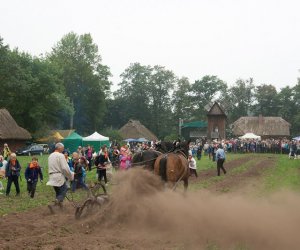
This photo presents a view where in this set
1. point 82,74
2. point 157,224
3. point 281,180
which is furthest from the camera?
point 82,74

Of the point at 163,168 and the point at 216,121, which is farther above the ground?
the point at 216,121

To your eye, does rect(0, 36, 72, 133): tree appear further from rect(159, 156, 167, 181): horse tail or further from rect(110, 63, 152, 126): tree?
A: rect(159, 156, 167, 181): horse tail

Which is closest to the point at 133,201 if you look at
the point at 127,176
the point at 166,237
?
the point at 127,176

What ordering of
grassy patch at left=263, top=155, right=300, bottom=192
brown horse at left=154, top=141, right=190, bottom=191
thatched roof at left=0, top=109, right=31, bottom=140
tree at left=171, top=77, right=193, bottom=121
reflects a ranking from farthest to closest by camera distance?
tree at left=171, top=77, right=193, bottom=121 < thatched roof at left=0, top=109, right=31, bottom=140 < grassy patch at left=263, top=155, right=300, bottom=192 < brown horse at left=154, top=141, right=190, bottom=191

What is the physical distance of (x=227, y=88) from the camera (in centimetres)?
12062

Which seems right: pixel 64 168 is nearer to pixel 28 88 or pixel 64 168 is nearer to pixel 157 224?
pixel 157 224

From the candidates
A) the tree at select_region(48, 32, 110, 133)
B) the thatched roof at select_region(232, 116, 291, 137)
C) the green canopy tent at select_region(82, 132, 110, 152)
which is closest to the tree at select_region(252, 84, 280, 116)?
the thatched roof at select_region(232, 116, 291, 137)

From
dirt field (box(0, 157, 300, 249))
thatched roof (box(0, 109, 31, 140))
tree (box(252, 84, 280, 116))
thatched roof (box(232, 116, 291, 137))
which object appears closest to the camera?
dirt field (box(0, 157, 300, 249))

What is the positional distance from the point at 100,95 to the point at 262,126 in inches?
1456

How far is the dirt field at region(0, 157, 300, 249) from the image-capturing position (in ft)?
28.2

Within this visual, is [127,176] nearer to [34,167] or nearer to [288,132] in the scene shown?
[34,167]

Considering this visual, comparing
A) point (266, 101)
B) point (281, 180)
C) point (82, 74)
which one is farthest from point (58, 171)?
point (266, 101)

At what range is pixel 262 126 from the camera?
99.6 metres

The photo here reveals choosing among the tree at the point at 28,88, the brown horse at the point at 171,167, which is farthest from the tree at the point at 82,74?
the brown horse at the point at 171,167
